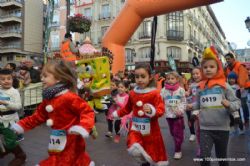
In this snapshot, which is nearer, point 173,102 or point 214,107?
point 214,107

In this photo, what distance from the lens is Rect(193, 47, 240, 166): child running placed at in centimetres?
339

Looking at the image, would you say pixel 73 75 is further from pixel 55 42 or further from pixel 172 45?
pixel 55 42

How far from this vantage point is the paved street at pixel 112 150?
4473mm

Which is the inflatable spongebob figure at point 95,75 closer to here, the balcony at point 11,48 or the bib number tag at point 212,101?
the bib number tag at point 212,101

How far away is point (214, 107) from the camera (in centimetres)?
349

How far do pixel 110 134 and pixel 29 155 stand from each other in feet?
6.73

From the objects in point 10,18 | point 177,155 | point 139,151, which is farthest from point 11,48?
point 139,151

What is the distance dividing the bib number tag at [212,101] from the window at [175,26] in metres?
31.0

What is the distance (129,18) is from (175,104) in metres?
7.13

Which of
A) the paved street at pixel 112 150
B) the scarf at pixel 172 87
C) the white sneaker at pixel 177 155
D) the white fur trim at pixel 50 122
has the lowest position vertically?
the paved street at pixel 112 150

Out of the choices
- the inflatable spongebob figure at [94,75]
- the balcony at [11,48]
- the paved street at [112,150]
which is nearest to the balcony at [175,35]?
the balcony at [11,48]

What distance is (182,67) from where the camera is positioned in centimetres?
3284

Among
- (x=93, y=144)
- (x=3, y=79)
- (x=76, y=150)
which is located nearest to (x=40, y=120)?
(x=76, y=150)

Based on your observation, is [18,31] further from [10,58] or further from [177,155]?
[177,155]
